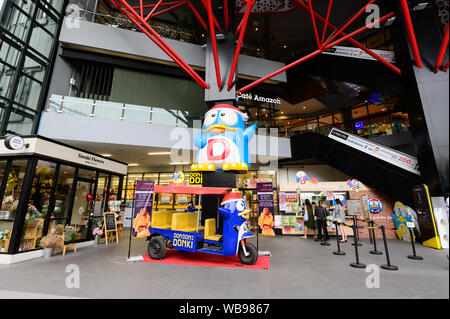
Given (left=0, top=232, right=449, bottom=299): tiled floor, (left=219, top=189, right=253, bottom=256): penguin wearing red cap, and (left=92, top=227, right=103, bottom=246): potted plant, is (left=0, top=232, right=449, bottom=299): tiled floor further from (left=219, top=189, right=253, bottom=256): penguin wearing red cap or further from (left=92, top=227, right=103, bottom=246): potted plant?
(left=92, top=227, right=103, bottom=246): potted plant

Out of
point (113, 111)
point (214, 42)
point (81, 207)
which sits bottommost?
point (81, 207)

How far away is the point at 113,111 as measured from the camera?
382 inches

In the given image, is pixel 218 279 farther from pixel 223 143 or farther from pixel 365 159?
pixel 365 159

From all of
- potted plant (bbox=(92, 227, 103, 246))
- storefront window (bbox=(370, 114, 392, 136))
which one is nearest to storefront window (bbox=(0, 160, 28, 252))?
potted plant (bbox=(92, 227, 103, 246))

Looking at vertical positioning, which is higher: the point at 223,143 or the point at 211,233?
the point at 223,143

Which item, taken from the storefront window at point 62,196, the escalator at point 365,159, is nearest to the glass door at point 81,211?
the storefront window at point 62,196

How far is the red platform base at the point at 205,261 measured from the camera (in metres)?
5.42

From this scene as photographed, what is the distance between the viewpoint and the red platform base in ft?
17.8

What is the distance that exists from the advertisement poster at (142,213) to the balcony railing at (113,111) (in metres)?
3.00

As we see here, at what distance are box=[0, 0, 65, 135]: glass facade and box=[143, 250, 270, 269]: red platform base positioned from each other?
29.2 ft

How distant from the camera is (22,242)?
603cm

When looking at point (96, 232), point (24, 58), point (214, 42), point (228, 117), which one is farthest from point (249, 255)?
point (24, 58)

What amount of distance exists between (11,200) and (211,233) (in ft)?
18.7
